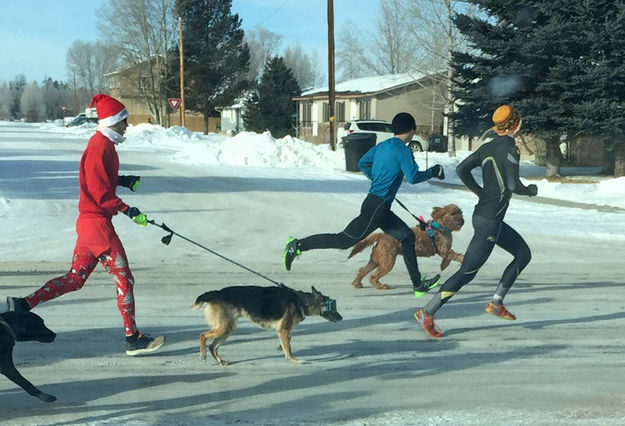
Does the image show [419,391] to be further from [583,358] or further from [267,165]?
[267,165]

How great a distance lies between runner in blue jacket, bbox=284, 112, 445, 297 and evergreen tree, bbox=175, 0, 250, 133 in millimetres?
56109

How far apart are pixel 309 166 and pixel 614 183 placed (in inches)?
431

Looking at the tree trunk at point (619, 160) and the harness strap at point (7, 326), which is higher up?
the tree trunk at point (619, 160)

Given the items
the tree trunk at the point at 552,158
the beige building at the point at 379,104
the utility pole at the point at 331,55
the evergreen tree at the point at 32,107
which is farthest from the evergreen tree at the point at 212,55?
the evergreen tree at the point at 32,107

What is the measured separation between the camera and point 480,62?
23359 millimetres

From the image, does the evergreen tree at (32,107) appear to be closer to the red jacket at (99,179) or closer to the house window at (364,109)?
the house window at (364,109)

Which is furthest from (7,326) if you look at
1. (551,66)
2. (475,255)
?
(551,66)

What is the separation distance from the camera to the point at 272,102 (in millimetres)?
53562

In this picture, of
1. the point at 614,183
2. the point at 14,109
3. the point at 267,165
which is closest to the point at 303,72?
the point at 14,109

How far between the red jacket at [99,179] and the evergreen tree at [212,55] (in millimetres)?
57283

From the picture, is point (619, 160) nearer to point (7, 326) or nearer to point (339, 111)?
point (7, 326)

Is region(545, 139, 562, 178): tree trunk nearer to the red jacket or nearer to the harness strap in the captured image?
the red jacket

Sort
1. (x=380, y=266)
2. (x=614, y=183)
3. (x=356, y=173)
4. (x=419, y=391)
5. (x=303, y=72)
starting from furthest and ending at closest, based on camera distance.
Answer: (x=303, y=72)
(x=356, y=173)
(x=614, y=183)
(x=380, y=266)
(x=419, y=391)

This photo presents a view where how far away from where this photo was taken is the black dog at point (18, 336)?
455 cm
